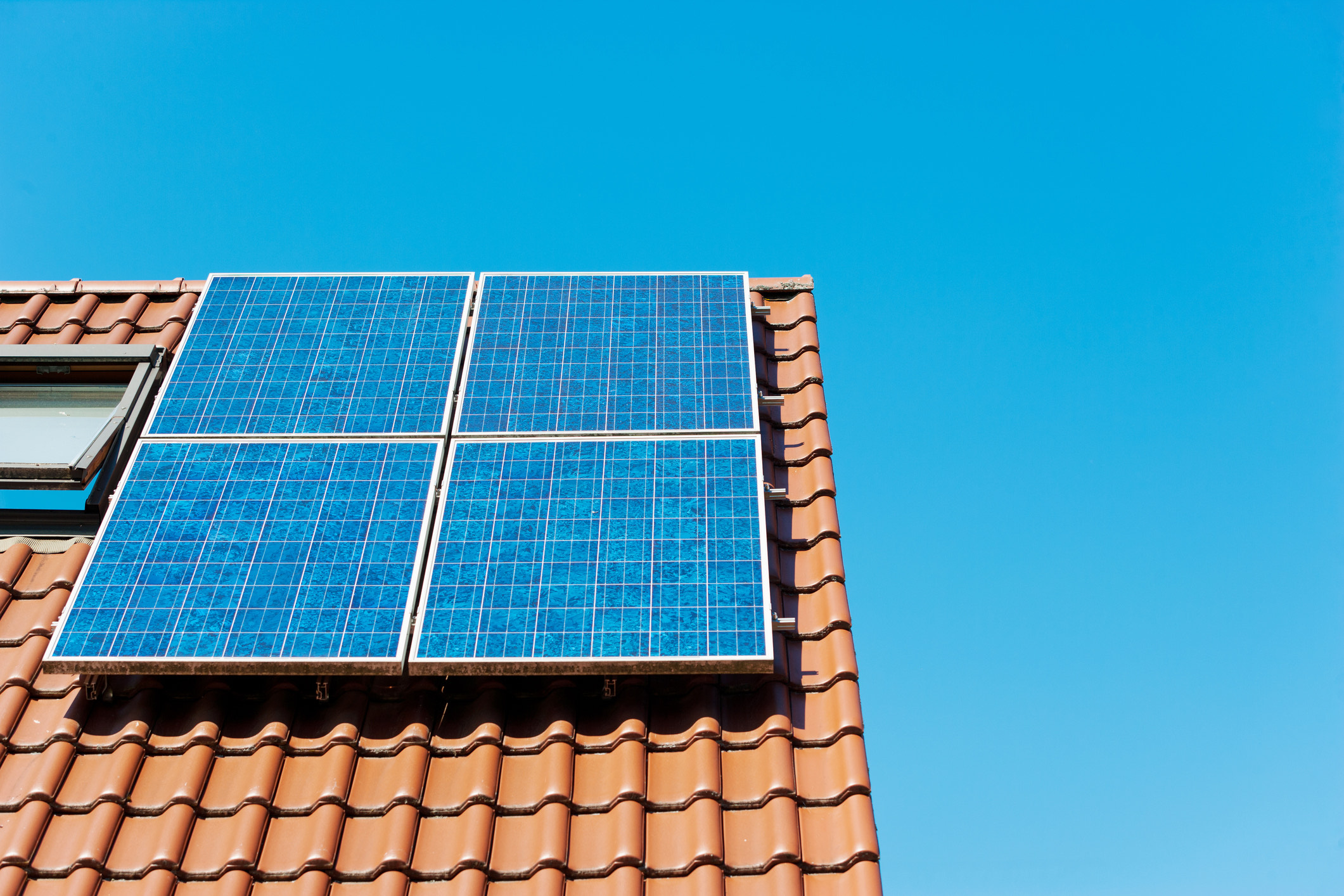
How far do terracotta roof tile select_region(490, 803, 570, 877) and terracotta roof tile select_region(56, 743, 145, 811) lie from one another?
2270 millimetres

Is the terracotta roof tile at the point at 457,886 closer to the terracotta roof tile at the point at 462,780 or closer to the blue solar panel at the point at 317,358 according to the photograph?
the terracotta roof tile at the point at 462,780

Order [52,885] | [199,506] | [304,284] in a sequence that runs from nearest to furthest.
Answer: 1. [52,885]
2. [199,506]
3. [304,284]

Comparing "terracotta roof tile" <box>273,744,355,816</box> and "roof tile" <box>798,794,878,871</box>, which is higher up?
"terracotta roof tile" <box>273,744,355,816</box>

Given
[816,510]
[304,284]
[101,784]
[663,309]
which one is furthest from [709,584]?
[304,284]

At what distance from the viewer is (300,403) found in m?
8.83

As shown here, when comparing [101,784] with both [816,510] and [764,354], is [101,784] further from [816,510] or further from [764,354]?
[764,354]

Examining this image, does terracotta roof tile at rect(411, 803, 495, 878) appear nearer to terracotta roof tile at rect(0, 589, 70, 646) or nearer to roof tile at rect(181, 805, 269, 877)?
roof tile at rect(181, 805, 269, 877)

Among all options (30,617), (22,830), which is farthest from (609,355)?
(22,830)

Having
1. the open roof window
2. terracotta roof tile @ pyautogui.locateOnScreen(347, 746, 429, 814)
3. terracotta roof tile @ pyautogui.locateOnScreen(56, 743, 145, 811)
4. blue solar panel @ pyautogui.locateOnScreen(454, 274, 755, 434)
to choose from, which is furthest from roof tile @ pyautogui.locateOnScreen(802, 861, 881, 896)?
the open roof window

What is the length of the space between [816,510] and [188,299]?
643 centimetres

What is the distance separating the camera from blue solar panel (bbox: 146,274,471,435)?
8.69m

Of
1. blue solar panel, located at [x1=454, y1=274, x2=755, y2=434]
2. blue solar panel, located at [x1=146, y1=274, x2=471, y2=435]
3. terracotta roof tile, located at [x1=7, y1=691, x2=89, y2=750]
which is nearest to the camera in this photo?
terracotta roof tile, located at [x1=7, y1=691, x2=89, y2=750]

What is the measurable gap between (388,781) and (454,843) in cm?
64

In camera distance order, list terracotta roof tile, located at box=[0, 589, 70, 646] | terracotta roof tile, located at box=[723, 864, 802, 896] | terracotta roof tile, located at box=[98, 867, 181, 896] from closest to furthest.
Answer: terracotta roof tile, located at box=[723, 864, 802, 896] < terracotta roof tile, located at box=[98, 867, 181, 896] < terracotta roof tile, located at box=[0, 589, 70, 646]
